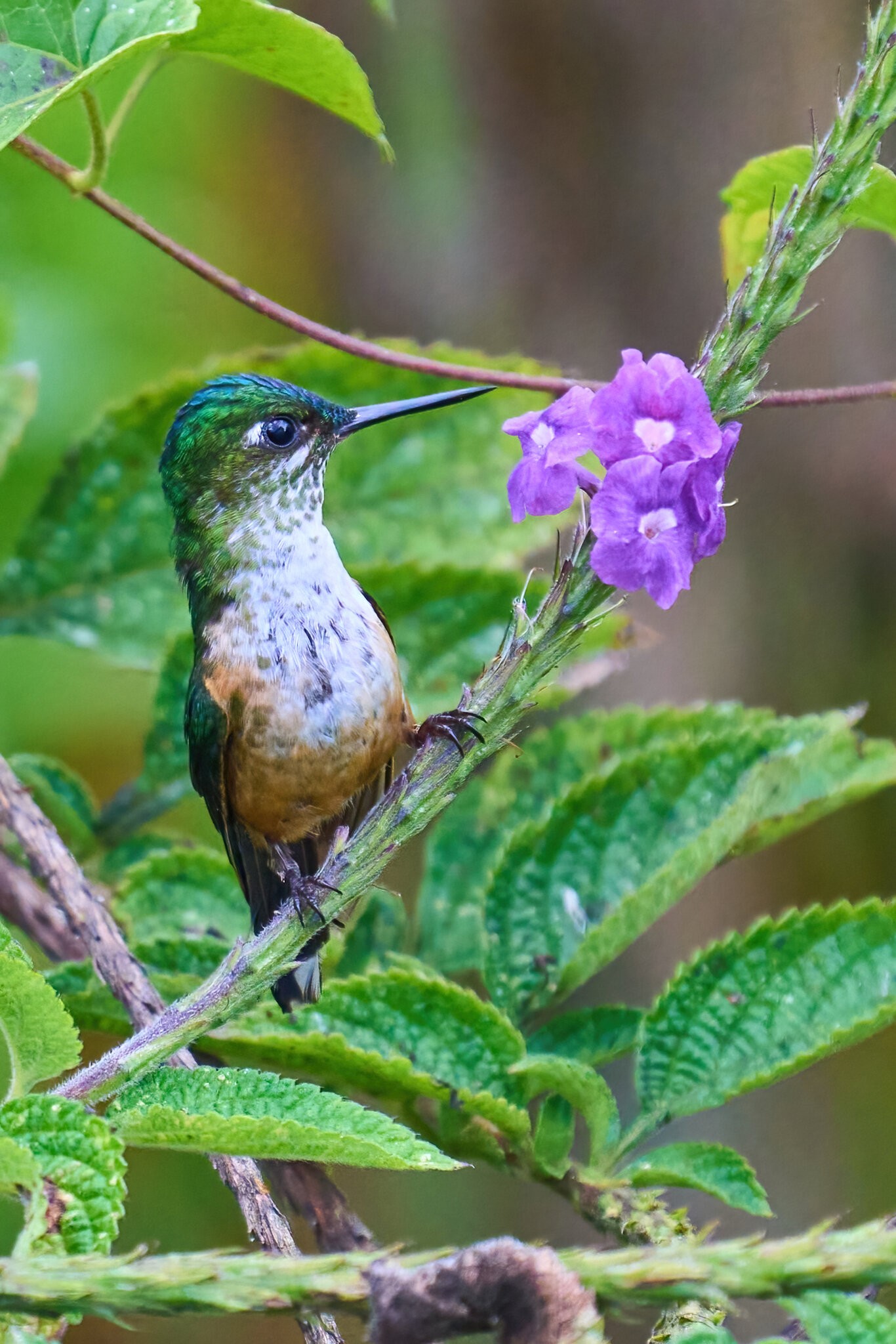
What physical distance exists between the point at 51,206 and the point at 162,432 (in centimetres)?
161

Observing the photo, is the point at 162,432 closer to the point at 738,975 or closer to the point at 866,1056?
the point at 738,975

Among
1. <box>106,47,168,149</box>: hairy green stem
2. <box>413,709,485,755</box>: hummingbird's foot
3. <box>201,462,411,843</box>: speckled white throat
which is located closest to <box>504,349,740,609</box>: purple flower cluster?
<box>413,709,485,755</box>: hummingbird's foot

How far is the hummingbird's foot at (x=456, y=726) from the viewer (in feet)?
4.19

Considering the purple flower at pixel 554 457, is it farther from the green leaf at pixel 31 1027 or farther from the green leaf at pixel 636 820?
the green leaf at pixel 636 820

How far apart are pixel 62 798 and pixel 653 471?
5.00 ft

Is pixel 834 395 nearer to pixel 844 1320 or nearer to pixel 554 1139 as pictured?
pixel 554 1139

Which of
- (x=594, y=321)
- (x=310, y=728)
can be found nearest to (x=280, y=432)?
(x=310, y=728)

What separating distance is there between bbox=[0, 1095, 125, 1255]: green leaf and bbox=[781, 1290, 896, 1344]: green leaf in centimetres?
56

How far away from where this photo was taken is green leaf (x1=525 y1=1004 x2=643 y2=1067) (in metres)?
1.91

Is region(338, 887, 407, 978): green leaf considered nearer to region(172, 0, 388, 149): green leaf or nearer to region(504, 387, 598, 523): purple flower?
region(504, 387, 598, 523): purple flower

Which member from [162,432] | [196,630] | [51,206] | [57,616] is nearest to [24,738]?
[57,616]

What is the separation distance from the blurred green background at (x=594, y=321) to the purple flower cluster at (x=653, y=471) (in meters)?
2.20

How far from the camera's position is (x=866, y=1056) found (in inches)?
147

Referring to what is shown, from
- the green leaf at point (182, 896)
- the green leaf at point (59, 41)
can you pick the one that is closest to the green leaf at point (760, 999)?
the green leaf at point (182, 896)
